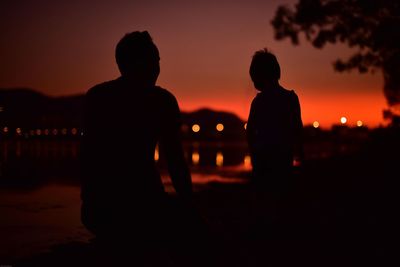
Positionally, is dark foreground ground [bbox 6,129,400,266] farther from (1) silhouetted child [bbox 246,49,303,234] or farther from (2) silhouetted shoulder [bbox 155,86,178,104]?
(2) silhouetted shoulder [bbox 155,86,178,104]

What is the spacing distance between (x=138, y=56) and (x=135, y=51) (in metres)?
0.03

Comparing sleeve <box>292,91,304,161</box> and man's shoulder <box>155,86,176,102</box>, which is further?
sleeve <box>292,91,304,161</box>

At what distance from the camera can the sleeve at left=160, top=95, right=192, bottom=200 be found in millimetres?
2344

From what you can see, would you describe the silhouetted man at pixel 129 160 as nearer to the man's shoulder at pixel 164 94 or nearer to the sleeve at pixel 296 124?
the man's shoulder at pixel 164 94

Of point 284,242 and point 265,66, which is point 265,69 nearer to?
point 265,66

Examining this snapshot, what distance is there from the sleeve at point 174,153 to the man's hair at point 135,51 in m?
0.26

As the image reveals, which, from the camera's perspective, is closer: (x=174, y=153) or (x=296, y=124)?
(x=174, y=153)

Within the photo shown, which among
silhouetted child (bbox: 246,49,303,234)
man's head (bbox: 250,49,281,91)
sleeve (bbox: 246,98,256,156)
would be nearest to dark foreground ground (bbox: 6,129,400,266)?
silhouetted child (bbox: 246,49,303,234)

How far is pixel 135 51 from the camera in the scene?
2.48 metres

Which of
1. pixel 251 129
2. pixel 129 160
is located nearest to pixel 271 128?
pixel 251 129

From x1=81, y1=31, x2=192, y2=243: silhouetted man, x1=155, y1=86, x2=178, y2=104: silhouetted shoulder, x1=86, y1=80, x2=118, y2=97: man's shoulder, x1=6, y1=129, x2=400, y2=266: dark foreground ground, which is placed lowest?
x1=6, y1=129, x2=400, y2=266: dark foreground ground

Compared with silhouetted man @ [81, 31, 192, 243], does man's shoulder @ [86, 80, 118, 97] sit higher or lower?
higher

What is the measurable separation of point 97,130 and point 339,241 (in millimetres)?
5316

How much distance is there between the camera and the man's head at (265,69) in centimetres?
434
